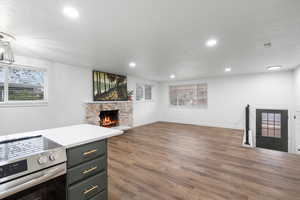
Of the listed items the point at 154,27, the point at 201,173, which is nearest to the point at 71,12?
the point at 154,27

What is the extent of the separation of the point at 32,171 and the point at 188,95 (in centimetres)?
676

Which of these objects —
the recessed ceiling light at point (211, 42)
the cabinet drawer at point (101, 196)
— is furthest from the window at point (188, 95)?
the cabinet drawer at point (101, 196)

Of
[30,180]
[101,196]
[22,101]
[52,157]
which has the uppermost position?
[22,101]

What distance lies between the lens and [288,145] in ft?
15.4

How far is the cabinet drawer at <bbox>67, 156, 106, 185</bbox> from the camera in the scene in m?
1.14

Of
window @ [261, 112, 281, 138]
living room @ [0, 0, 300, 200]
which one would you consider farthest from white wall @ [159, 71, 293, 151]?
window @ [261, 112, 281, 138]

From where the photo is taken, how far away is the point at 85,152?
1230 millimetres

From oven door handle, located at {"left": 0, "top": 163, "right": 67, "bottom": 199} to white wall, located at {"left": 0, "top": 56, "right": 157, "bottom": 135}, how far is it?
10.1 feet

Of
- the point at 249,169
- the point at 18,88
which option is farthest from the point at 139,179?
the point at 18,88

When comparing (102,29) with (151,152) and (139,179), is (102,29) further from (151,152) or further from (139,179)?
(151,152)

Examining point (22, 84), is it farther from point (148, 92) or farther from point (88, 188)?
point (148, 92)

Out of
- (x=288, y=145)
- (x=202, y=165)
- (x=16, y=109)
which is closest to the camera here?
(x=202, y=165)

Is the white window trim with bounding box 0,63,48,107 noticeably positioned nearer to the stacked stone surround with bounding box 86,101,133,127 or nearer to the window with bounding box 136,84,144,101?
the stacked stone surround with bounding box 86,101,133,127

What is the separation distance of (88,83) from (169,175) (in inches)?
149
